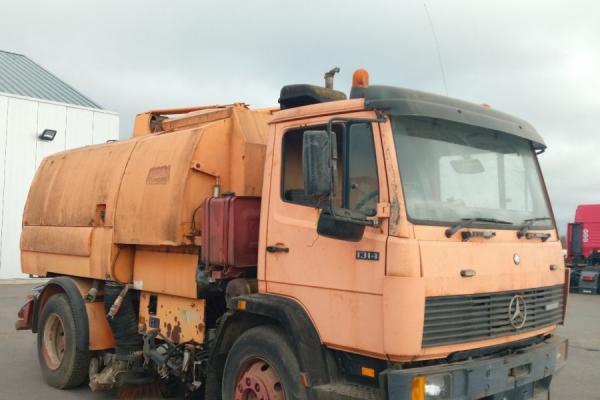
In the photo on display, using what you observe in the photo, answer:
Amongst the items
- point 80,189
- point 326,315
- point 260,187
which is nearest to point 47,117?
point 80,189

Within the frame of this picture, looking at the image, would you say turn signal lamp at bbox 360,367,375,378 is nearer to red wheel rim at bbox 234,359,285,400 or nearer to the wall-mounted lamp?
red wheel rim at bbox 234,359,285,400

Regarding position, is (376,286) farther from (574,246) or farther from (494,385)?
(574,246)

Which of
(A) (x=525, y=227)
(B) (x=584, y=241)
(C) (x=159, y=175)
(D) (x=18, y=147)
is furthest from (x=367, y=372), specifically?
(B) (x=584, y=241)

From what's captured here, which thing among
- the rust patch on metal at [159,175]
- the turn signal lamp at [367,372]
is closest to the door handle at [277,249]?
the turn signal lamp at [367,372]

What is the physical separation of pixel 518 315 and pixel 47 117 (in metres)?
19.3

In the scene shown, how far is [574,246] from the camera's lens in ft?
68.7

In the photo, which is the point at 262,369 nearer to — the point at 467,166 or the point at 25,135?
the point at 467,166

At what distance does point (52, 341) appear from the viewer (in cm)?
715

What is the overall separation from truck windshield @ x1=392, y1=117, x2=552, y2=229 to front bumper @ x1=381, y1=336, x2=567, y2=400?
93 cm

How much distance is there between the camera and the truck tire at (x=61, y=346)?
651cm

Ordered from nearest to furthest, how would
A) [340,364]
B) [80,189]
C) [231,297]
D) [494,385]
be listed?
1. [494,385]
2. [340,364]
3. [231,297]
4. [80,189]

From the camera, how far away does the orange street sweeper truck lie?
147 inches

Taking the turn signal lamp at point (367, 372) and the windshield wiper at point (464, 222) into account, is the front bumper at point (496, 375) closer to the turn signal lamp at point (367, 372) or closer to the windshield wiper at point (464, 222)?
the turn signal lamp at point (367, 372)

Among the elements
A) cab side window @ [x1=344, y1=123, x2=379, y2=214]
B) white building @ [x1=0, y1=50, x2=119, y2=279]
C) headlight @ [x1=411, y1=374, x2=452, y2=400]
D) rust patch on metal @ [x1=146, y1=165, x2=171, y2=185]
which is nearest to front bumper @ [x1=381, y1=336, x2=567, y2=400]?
headlight @ [x1=411, y1=374, x2=452, y2=400]
